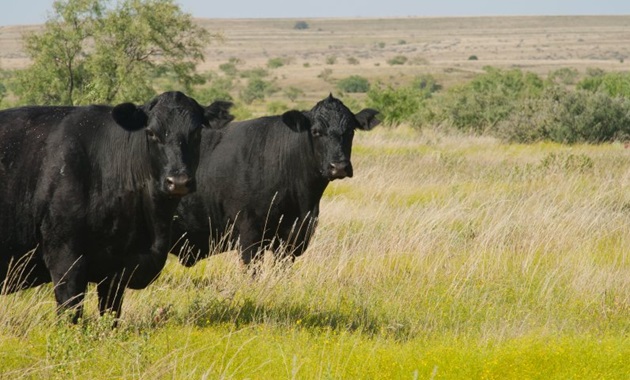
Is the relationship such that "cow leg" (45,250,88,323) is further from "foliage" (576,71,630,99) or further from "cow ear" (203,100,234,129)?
"foliage" (576,71,630,99)

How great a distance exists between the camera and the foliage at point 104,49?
28.3 meters

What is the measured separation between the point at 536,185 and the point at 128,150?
992cm

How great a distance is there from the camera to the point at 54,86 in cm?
2855

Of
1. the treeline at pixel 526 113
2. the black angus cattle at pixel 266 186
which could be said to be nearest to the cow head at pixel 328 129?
the black angus cattle at pixel 266 186

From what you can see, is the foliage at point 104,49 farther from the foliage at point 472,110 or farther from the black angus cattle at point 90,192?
the black angus cattle at point 90,192

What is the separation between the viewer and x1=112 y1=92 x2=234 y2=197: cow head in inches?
258

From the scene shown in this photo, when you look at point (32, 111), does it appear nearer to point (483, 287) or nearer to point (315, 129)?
point (315, 129)

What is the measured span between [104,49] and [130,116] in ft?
73.5

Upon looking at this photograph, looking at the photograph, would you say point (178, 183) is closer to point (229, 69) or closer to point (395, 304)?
point (395, 304)

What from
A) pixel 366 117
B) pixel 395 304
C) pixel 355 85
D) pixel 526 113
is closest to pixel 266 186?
pixel 366 117

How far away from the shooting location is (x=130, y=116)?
6906mm

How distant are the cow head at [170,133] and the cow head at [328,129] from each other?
256 cm

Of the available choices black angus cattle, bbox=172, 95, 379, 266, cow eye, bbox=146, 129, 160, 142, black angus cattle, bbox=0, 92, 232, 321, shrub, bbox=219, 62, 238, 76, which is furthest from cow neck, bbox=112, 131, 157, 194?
shrub, bbox=219, 62, 238, 76

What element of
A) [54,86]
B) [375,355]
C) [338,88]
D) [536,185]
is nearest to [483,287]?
[375,355]
